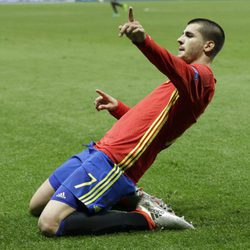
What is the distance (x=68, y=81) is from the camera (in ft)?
41.6

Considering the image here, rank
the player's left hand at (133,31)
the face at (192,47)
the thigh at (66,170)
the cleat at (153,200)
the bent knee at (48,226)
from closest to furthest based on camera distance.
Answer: the player's left hand at (133,31), the bent knee at (48,226), the face at (192,47), the cleat at (153,200), the thigh at (66,170)

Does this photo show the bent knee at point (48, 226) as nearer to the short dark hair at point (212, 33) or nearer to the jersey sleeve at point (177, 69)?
the jersey sleeve at point (177, 69)

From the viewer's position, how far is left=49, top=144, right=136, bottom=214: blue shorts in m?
4.74

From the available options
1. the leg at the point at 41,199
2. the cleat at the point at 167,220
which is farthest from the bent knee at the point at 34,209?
the cleat at the point at 167,220

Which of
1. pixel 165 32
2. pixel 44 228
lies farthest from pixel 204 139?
pixel 165 32

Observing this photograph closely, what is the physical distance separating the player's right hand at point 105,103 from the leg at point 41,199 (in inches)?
27.4

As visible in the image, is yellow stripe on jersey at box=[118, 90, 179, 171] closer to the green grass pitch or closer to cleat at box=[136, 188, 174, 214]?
cleat at box=[136, 188, 174, 214]

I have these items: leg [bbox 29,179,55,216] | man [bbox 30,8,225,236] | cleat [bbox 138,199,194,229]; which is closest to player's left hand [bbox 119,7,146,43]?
man [bbox 30,8,225,236]

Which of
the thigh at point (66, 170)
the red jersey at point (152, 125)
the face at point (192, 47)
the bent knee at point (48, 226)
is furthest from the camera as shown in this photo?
the thigh at point (66, 170)

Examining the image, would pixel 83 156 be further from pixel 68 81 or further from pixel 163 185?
pixel 68 81

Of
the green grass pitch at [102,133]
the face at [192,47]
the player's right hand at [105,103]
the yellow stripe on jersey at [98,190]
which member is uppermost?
the face at [192,47]

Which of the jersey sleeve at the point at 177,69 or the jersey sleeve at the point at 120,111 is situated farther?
the jersey sleeve at the point at 120,111

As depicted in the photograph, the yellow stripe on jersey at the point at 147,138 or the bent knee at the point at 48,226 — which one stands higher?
the yellow stripe on jersey at the point at 147,138

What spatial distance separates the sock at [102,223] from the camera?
4.68 metres
